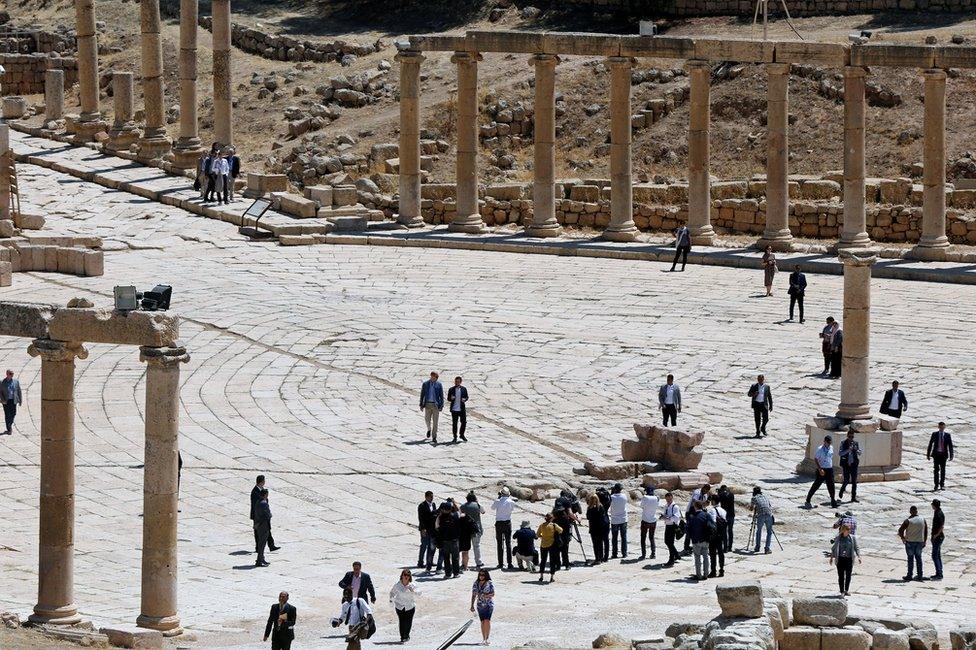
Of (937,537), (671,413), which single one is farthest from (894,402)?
(937,537)

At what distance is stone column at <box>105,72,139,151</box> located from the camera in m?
52.4

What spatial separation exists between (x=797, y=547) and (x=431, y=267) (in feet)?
58.6

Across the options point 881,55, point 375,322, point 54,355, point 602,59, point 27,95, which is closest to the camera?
point 54,355

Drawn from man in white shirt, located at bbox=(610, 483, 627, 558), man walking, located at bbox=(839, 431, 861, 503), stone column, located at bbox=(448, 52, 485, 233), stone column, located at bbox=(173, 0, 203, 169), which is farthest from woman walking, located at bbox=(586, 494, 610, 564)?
stone column, located at bbox=(173, 0, 203, 169)

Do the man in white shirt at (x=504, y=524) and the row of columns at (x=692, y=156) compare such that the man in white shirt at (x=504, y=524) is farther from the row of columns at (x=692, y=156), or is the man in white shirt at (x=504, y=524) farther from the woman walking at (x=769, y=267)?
the row of columns at (x=692, y=156)

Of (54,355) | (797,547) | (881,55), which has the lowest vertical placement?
(797,547)

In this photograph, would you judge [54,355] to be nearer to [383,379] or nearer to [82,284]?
[383,379]

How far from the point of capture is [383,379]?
3356 cm

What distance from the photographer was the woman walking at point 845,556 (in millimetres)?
23297

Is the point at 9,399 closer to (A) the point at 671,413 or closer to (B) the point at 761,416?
(A) the point at 671,413

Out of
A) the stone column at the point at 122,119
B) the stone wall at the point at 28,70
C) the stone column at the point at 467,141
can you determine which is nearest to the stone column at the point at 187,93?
the stone column at the point at 122,119

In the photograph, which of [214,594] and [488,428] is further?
[488,428]

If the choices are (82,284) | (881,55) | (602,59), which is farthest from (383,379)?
(602,59)

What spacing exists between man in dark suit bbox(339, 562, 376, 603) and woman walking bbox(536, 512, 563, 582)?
298cm
